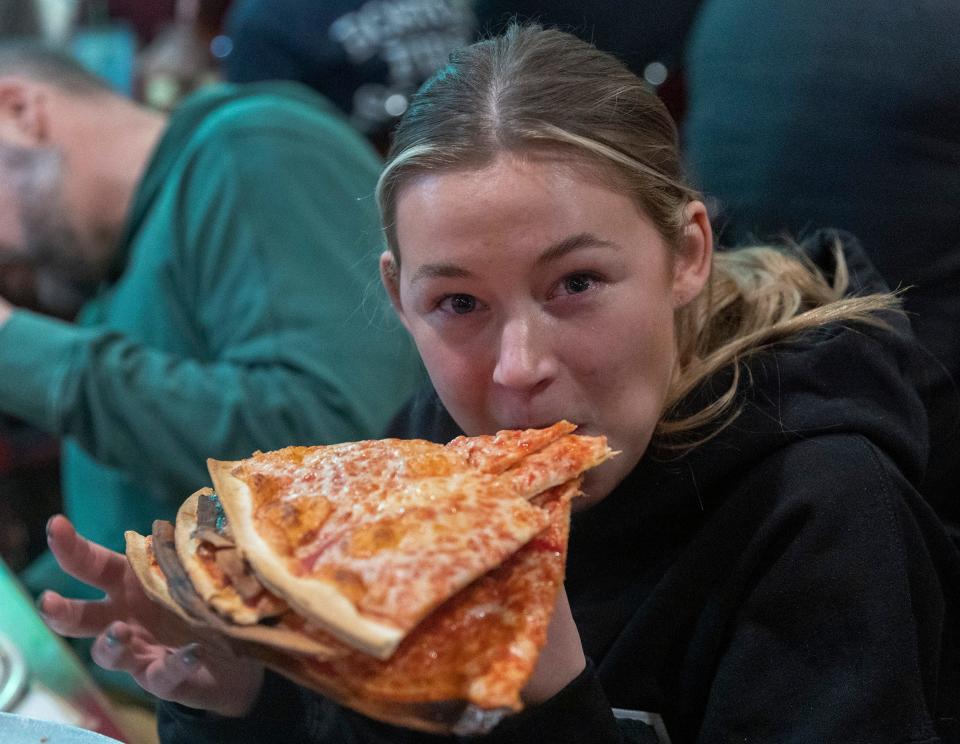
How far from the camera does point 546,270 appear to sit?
900 millimetres

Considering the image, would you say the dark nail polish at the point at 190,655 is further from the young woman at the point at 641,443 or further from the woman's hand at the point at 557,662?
the woman's hand at the point at 557,662

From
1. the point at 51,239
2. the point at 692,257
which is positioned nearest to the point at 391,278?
the point at 692,257

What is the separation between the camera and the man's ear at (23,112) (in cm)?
201

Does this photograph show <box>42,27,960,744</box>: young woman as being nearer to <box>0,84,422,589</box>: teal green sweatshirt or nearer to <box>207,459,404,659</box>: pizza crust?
<box>207,459,404,659</box>: pizza crust

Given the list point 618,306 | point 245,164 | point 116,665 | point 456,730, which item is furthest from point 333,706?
point 245,164

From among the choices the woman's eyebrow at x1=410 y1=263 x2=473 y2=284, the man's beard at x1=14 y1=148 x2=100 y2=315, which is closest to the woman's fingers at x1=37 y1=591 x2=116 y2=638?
the woman's eyebrow at x1=410 y1=263 x2=473 y2=284

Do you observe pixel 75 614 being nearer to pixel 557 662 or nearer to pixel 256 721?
pixel 256 721

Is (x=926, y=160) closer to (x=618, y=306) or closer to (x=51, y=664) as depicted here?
(x=618, y=306)

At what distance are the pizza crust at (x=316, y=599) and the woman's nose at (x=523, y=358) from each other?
0.82ft

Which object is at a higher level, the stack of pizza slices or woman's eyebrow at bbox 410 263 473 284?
woman's eyebrow at bbox 410 263 473 284

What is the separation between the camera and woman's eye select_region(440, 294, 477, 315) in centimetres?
94

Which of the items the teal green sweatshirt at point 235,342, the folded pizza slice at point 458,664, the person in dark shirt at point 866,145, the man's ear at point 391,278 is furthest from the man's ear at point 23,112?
the folded pizza slice at point 458,664

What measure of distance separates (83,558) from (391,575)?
1.71ft

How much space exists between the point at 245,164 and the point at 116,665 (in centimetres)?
105
